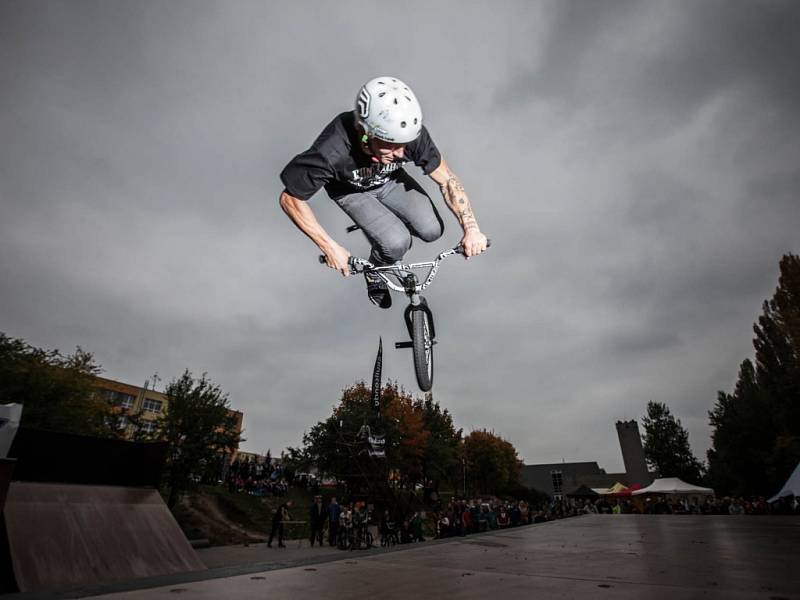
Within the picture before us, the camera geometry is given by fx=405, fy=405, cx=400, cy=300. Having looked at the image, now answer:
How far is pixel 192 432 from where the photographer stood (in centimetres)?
1961

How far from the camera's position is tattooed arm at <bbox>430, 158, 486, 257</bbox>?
5930 mm

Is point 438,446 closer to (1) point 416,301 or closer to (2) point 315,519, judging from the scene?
(2) point 315,519

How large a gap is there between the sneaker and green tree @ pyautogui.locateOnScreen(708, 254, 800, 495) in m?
34.6

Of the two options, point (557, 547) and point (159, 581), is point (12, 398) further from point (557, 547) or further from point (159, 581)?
point (557, 547)

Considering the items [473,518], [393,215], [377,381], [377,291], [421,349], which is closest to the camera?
[421,349]

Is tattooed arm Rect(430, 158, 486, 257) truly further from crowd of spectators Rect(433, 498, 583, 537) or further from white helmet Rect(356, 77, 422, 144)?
crowd of spectators Rect(433, 498, 583, 537)

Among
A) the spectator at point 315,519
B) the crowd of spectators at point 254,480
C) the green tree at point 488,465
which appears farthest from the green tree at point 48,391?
the green tree at point 488,465

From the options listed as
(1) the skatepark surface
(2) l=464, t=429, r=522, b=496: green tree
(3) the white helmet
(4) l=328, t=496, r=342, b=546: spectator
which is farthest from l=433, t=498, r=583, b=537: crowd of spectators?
(2) l=464, t=429, r=522, b=496: green tree

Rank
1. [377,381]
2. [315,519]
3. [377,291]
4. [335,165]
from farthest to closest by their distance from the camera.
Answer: [315,519] < [377,381] < [377,291] < [335,165]

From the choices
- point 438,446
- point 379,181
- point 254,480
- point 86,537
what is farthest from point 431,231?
point 438,446

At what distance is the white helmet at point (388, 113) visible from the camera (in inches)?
186

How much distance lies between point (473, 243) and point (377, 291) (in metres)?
1.60

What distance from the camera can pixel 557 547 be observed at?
648 cm

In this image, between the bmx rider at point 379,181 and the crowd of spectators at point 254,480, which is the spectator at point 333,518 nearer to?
the bmx rider at point 379,181
